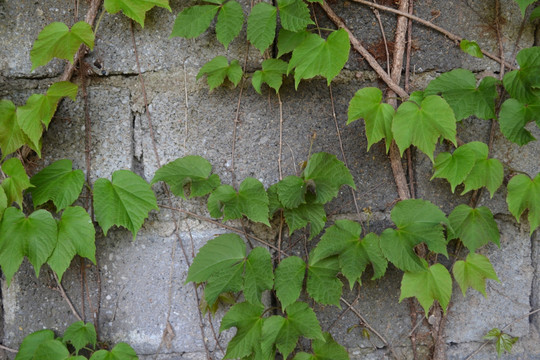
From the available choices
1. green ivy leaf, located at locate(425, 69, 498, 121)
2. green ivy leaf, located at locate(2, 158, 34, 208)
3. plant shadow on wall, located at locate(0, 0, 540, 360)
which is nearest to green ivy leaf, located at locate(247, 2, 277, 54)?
plant shadow on wall, located at locate(0, 0, 540, 360)

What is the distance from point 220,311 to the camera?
146cm

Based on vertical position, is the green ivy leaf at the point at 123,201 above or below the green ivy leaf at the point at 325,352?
above

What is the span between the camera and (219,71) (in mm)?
1388

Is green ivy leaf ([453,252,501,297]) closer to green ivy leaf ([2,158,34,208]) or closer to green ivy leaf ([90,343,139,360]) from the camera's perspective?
green ivy leaf ([90,343,139,360])

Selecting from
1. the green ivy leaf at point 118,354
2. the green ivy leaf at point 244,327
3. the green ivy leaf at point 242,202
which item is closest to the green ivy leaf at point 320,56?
the green ivy leaf at point 242,202

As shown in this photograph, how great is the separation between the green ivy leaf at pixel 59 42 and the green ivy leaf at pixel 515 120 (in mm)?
1194

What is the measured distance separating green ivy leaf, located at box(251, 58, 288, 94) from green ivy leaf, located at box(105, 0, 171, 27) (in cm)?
31

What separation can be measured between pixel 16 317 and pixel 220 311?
2.03 feet

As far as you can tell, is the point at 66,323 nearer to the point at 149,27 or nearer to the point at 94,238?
the point at 94,238

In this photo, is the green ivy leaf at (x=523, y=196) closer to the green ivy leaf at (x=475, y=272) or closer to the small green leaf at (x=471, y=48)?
the green ivy leaf at (x=475, y=272)

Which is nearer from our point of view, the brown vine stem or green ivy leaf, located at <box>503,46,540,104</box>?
green ivy leaf, located at <box>503,46,540,104</box>

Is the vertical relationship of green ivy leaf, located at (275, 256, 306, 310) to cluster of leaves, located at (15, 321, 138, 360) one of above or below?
above

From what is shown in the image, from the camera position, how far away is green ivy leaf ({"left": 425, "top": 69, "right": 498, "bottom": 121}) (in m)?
1.39

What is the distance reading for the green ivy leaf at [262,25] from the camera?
1.34m
